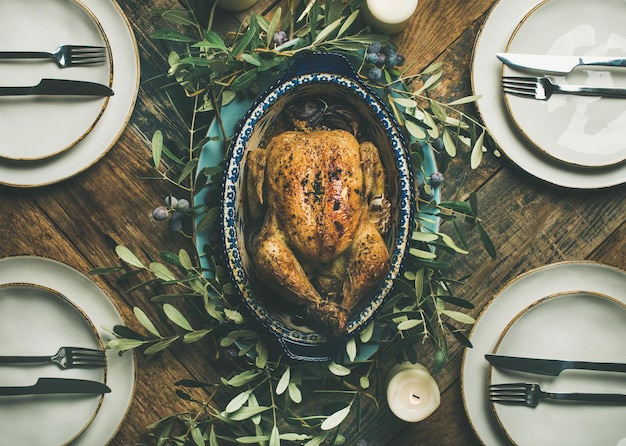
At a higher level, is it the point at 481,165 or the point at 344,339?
the point at 481,165

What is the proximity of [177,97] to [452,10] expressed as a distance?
2.33 feet

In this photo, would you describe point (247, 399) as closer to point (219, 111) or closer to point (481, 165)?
→ point (219, 111)

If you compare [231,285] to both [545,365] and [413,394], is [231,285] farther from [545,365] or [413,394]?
[545,365]

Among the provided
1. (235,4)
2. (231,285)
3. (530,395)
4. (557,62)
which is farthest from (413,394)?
(235,4)

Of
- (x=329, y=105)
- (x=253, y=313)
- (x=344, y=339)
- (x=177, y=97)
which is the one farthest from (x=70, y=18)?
(x=344, y=339)

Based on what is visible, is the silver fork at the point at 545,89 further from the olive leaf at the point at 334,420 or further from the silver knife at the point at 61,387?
the silver knife at the point at 61,387

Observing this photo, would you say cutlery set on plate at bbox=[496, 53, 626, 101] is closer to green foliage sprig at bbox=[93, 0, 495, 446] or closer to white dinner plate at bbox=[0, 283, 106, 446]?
green foliage sprig at bbox=[93, 0, 495, 446]

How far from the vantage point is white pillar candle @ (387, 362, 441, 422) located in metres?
1.32

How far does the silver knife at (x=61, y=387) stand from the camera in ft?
4.47

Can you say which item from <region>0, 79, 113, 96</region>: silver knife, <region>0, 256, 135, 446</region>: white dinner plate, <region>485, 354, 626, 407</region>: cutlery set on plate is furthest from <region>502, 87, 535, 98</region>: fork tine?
<region>0, 256, 135, 446</region>: white dinner plate

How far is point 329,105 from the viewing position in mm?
1276

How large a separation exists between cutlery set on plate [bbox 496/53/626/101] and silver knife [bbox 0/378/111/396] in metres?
1.20

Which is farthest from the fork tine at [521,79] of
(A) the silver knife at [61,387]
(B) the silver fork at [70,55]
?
(A) the silver knife at [61,387]

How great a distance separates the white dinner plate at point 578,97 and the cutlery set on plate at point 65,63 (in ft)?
3.18
